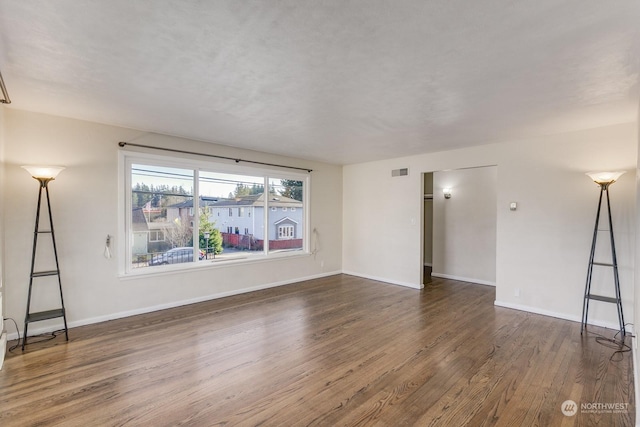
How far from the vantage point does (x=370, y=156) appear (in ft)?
19.6

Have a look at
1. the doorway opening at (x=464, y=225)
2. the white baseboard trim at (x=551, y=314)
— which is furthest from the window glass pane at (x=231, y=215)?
the white baseboard trim at (x=551, y=314)

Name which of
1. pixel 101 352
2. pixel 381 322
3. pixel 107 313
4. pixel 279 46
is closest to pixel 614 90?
pixel 279 46

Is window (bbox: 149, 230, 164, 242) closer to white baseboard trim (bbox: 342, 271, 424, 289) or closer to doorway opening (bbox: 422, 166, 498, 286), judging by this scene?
white baseboard trim (bbox: 342, 271, 424, 289)

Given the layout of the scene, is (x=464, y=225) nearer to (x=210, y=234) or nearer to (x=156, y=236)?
(x=210, y=234)

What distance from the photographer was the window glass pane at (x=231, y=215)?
4957 millimetres

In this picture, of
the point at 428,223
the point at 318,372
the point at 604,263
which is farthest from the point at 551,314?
the point at 428,223

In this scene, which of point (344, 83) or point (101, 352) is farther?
point (101, 352)

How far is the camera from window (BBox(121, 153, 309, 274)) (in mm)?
4238

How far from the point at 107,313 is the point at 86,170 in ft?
6.17

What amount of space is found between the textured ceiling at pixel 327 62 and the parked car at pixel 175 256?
6.16ft

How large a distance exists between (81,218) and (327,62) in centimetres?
359

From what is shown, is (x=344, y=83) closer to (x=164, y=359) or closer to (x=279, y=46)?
(x=279, y=46)

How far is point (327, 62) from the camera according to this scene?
2268 mm

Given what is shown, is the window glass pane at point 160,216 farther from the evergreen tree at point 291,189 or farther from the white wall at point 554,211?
the white wall at point 554,211
